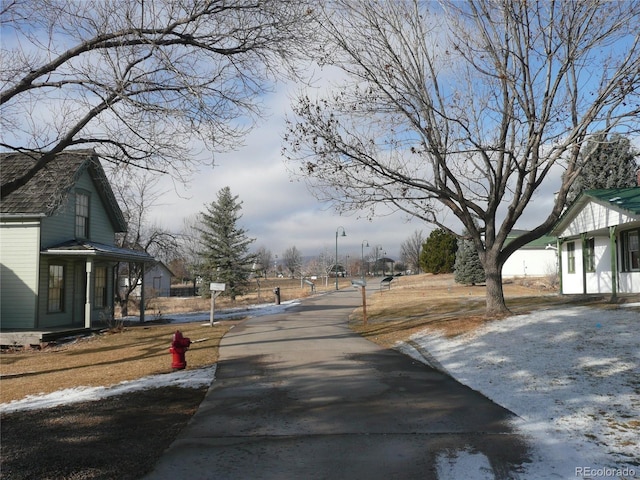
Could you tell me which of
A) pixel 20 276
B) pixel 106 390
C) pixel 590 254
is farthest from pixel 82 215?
pixel 590 254

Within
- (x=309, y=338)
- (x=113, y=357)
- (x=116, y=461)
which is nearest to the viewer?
(x=116, y=461)

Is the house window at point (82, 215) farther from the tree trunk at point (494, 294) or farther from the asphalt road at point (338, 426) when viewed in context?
the tree trunk at point (494, 294)

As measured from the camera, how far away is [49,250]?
17562 mm

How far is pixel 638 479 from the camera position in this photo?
4453mm

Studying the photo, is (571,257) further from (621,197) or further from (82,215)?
(82,215)

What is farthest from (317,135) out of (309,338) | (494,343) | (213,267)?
(213,267)

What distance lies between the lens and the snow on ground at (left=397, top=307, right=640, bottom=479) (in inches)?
197

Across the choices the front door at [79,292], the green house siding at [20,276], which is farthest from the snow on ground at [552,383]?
the front door at [79,292]

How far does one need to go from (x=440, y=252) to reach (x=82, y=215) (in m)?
46.6

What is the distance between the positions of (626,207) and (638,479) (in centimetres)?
1476

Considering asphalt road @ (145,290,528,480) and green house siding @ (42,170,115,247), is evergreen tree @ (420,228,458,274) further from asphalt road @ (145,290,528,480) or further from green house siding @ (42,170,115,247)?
asphalt road @ (145,290,528,480)

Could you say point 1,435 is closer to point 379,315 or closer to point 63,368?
point 63,368

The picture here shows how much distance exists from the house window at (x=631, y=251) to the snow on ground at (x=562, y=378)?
23.7ft

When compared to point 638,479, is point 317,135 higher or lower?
higher
